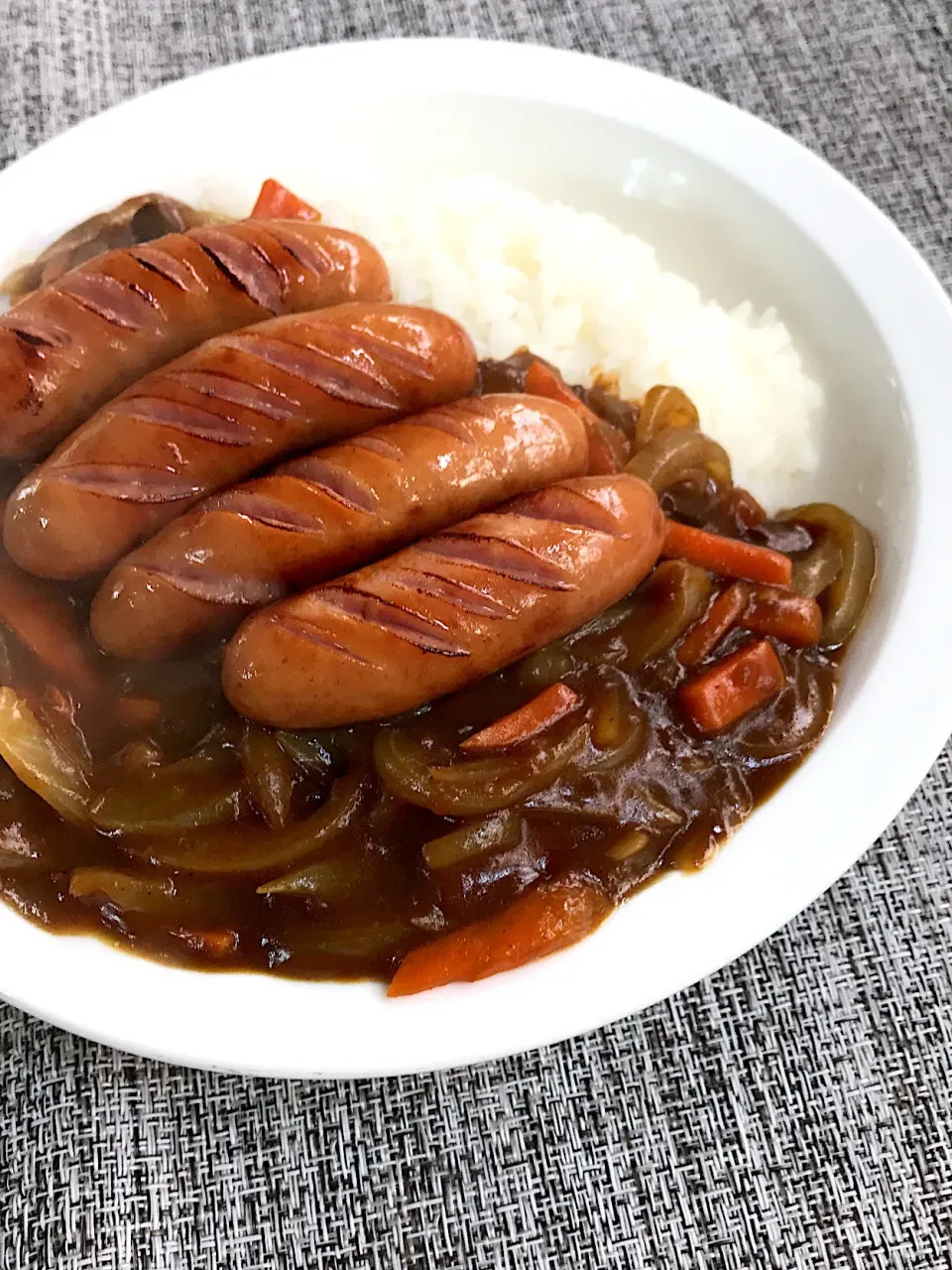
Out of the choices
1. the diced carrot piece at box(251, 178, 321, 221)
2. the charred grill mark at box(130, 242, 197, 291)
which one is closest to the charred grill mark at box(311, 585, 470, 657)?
the charred grill mark at box(130, 242, 197, 291)

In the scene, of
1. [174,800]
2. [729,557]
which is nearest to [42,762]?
[174,800]

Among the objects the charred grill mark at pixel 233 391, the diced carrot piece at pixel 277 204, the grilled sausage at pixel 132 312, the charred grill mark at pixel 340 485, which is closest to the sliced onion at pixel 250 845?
the charred grill mark at pixel 340 485

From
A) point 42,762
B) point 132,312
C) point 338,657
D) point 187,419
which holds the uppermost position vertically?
point 132,312

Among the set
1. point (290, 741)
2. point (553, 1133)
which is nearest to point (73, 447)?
point (290, 741)

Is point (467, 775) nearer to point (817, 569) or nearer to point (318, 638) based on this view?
point (318, 638)

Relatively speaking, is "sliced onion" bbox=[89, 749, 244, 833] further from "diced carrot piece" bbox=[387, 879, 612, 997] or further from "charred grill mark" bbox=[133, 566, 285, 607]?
"diced carrot piece" bbox=[387, 879, 612, 997]

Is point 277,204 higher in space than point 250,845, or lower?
higher

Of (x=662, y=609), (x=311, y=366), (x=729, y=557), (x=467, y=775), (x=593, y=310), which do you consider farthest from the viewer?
(x=593, y=310)
